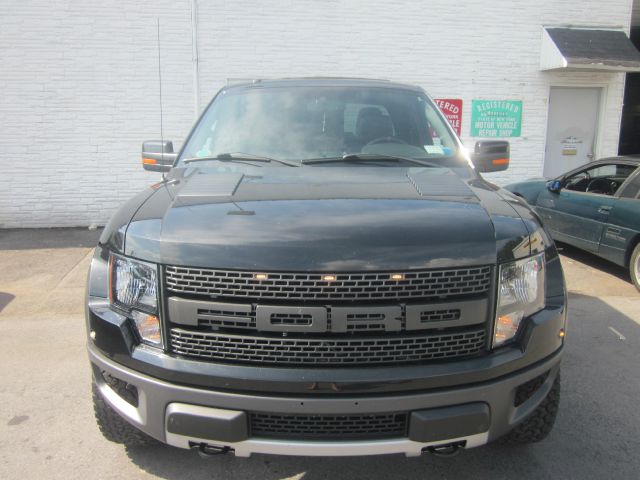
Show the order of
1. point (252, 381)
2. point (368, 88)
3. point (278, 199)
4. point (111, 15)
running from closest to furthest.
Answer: point (252, 381)
point (278, 199)
point (368, 88)
point (111, 15)

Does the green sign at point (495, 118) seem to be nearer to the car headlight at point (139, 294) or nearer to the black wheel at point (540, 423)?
the black wheel at point (540, 423)

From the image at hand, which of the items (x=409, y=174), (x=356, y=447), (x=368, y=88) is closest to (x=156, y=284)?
(x=356, y=447)

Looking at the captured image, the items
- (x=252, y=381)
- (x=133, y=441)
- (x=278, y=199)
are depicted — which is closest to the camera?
(x=252, y=381)

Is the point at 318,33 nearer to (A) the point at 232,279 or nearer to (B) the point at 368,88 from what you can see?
(B) the point at 368,88

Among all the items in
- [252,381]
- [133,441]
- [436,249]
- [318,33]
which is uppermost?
[318,33]

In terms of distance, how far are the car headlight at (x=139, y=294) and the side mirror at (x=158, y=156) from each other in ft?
5.33

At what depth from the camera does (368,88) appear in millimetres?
3721

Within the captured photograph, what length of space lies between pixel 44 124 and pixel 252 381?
8240mm

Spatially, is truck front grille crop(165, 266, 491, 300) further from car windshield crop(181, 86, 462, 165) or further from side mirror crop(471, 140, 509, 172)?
side mirror crop(471, 140, 509, 172)

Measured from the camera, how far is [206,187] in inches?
97.7

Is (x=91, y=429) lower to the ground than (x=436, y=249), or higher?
lower

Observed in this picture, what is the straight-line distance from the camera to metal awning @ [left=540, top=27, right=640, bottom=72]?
8.77 meters

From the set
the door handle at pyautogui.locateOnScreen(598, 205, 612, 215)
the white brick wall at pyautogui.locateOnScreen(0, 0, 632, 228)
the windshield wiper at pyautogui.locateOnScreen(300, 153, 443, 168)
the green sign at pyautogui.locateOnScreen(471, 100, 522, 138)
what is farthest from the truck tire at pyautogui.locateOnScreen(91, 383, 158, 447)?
the green sign at pyautogui.locateOnScreen(471, 100, 522, 138)

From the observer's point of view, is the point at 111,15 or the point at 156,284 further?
the point at 111,15
